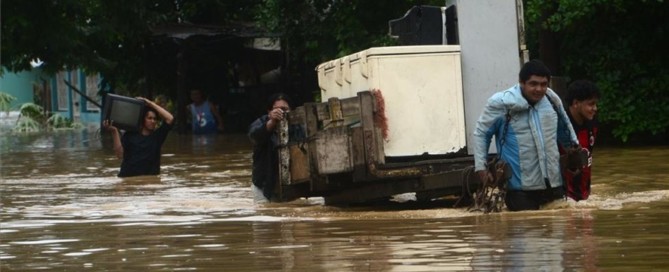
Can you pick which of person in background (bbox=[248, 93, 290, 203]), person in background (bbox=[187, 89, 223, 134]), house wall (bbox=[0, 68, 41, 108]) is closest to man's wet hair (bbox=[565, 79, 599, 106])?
person in background (bbox=[248, 93, 290, 203])

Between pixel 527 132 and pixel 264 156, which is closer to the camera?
pixel 527 132

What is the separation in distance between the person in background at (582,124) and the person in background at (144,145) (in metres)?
6.68

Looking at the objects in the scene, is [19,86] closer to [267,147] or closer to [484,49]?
[267,147]

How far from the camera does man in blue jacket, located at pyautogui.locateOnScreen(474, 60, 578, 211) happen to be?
1162 centimetres

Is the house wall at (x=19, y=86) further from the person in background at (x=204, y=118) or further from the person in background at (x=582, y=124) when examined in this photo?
the person in background at (x=582, y=124)

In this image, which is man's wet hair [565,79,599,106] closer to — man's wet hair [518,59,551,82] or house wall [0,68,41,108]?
man's wet hair [518,59,551,82]

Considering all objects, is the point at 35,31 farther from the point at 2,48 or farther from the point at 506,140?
the point at 506,140

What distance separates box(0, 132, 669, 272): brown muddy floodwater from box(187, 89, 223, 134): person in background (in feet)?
53.7

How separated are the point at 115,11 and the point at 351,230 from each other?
21311mm

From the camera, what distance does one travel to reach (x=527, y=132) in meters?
11.7

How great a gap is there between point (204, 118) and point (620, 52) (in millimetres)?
14452

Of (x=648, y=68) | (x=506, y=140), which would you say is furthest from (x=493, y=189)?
(x=648, y=68)

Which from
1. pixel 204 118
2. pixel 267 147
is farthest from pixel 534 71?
pixel 204 118

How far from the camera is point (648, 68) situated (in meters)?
22.3
